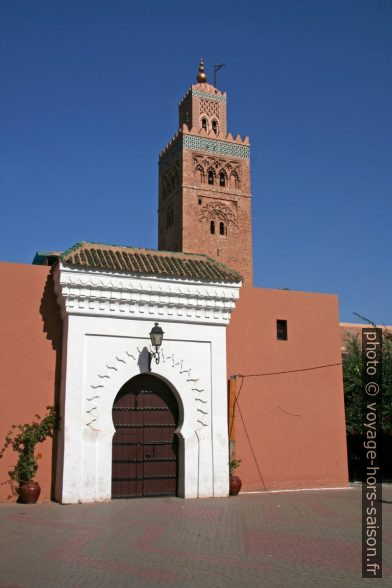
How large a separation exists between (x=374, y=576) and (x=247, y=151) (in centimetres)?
4290

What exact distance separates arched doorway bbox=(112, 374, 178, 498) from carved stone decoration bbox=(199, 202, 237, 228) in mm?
32422

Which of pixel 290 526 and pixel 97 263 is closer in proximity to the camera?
pixel 290 526

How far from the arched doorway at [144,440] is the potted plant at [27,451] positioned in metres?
1.41

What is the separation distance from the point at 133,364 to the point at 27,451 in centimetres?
256

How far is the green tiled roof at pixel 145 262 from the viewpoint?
→ 1255cm

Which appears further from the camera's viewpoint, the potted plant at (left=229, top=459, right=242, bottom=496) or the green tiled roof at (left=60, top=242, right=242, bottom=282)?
the potted plant at (left=229, top=459, right=242, bottom=496)

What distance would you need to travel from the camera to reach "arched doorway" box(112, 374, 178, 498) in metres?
12.6

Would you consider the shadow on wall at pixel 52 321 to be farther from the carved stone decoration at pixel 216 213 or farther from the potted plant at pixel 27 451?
the carved stone decoration at pixel 216 213

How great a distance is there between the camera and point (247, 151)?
155 feet

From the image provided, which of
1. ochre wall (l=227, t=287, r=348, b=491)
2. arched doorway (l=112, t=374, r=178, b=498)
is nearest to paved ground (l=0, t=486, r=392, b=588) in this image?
arched doorway (l=112, t=374, r=178, b=498)

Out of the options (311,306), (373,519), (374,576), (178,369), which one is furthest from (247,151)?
(374,576)

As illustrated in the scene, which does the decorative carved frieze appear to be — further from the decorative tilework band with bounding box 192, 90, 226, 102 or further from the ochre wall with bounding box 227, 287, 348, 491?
the decorative tilework band with bounding box 192, 90, 226, 102

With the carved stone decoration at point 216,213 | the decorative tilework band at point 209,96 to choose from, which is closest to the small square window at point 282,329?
the carved stone decoration at point 216,213

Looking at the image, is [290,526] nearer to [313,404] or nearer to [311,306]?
[313,404]
